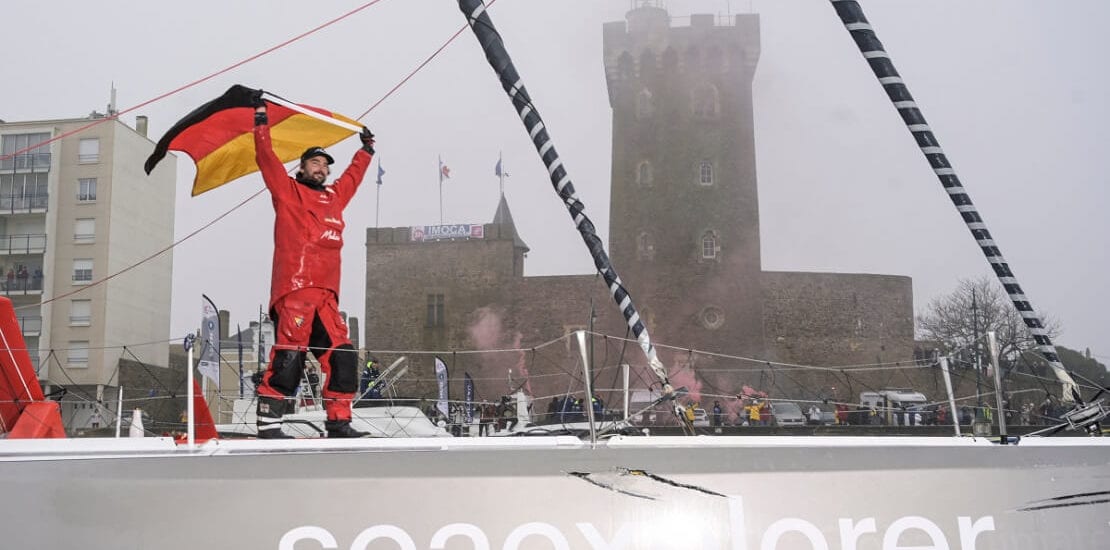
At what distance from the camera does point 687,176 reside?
4881 centimetres

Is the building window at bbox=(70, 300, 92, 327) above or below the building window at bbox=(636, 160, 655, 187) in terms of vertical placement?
below

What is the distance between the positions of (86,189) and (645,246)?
76.2 feet

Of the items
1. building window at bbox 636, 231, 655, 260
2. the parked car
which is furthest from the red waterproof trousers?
building window at bbox 636, 231, 655, 260

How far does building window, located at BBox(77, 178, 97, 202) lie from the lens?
141ft

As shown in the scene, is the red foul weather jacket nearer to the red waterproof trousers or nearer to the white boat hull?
the red waterproof trousers

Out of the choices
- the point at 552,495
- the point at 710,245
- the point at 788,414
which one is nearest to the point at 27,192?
the point at 710,245

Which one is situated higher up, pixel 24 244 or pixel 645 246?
pixel 645 246

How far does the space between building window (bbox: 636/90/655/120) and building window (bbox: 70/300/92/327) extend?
24.3 m

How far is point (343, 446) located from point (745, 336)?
45258mm

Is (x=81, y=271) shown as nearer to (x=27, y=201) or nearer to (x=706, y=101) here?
(x=27, y=201)

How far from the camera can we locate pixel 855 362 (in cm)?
4884

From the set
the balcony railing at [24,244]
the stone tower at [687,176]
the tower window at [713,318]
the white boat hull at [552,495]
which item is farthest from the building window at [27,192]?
the white boat hull at [552,495]

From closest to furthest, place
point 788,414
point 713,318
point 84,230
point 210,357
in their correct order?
point 210,357 → point 788,414 → point 84,230 → point 713,318

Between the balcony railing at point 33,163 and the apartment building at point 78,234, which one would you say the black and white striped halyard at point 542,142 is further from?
the balcony railing at point 33,163
